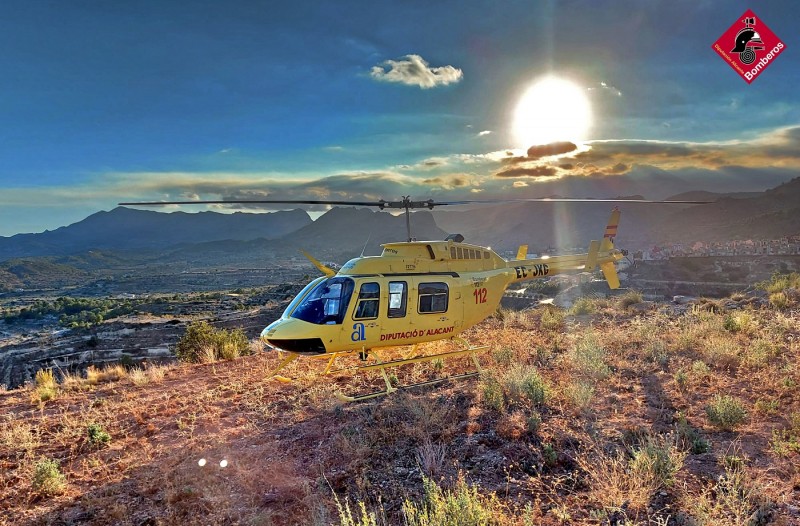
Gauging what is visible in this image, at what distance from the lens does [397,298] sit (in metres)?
9.23

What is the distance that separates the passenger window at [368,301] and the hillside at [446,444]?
1.88 metres

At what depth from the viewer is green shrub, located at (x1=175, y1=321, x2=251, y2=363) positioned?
13.9 m

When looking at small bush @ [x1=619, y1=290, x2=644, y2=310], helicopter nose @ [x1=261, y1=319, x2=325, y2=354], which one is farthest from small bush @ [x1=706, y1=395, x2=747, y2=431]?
small bush @ [x1=619, y1=290, x2=644, y2=310]

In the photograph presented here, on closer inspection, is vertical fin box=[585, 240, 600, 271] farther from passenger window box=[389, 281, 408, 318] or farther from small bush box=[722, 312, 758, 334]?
passenger window box=[389, 281, 408, 318]

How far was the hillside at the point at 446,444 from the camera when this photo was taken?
4871mm

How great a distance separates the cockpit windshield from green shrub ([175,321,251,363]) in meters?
6.61

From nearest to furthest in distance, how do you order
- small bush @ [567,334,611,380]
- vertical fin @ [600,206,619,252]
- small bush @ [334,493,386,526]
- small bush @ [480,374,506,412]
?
1. small bush @ [334,493,386,526]
2. small bush @ [480,374,506,412]
3. small bush @ [567,334,611,380]
4. vertical fin @ [600,206,619,252]

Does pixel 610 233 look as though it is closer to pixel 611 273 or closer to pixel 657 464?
pixel 611 273

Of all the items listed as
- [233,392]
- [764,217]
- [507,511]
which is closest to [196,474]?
[233,392]

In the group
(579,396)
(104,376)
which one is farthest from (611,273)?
(104,376)

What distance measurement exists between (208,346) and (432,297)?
9.55 metres

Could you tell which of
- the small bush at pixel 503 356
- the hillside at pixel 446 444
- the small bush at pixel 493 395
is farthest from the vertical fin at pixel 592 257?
the small bush at pixel 493 395

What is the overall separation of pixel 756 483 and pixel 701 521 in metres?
1.23

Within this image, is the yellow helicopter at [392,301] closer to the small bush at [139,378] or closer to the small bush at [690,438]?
the small bush at [690,438]
